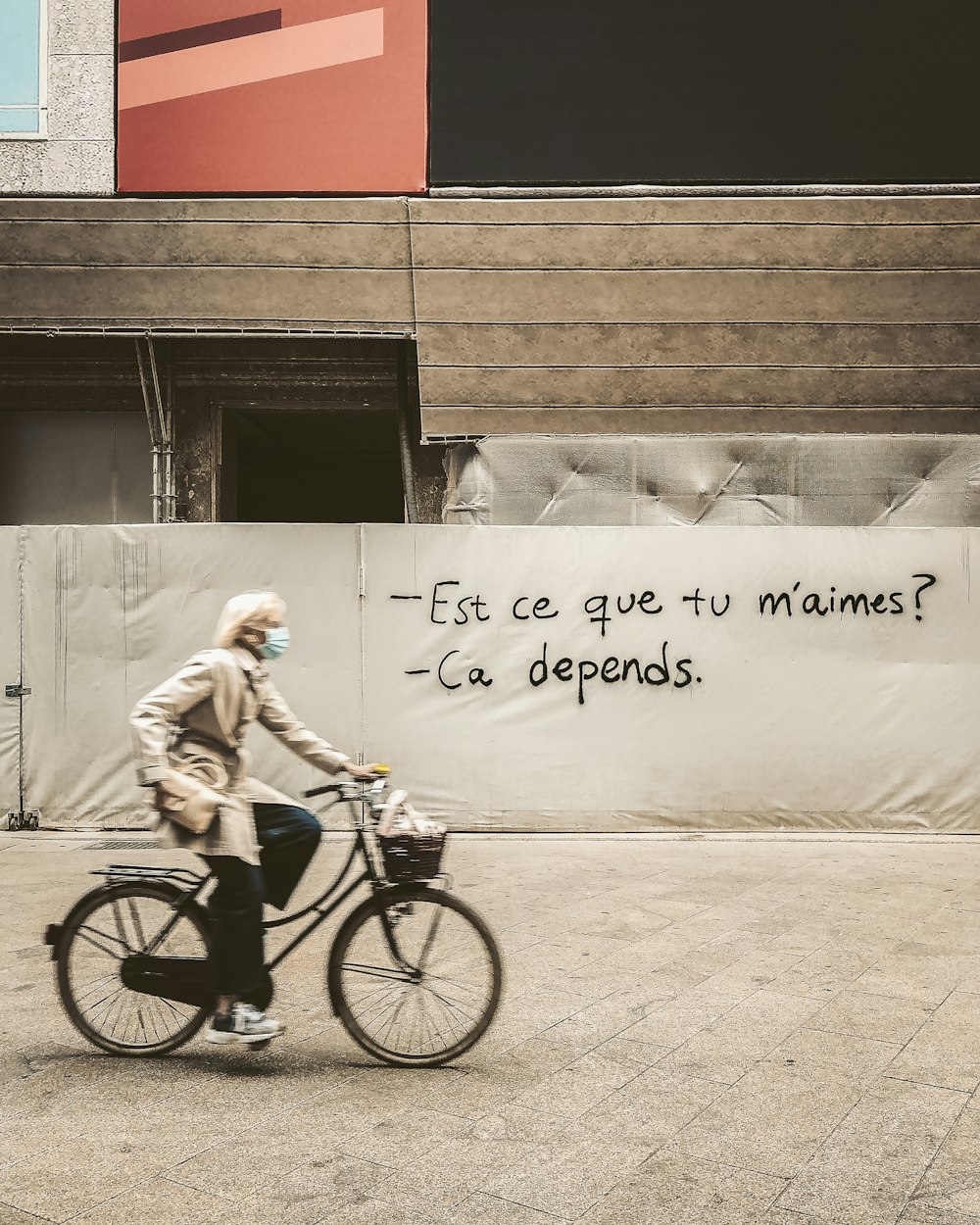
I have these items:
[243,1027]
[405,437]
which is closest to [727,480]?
[405,437]

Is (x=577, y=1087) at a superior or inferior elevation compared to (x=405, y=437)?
inferior

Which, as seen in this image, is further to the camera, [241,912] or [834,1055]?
[834,1055]

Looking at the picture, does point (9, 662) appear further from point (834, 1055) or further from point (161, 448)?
point (834, 1055)

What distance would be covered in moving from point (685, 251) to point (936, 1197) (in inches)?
314

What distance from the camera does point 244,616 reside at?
4.31m

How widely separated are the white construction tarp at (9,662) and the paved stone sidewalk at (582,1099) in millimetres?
2927

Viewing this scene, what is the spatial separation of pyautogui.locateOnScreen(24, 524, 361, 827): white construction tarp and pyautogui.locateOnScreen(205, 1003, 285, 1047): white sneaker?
16.3 feet

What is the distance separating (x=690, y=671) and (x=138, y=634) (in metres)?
4.51

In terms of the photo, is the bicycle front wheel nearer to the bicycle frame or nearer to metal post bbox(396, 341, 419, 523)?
the bicycle frame

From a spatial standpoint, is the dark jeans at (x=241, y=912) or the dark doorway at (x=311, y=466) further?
the dark doorway at (x=311, y=466)

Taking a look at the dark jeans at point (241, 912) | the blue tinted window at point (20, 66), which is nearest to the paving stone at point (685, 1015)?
the dark jeans at point (241, 912)

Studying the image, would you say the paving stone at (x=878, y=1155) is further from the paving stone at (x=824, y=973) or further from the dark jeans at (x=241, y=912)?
the dark jeans at (x=241, y=912)

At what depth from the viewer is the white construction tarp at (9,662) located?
9203 millimetres

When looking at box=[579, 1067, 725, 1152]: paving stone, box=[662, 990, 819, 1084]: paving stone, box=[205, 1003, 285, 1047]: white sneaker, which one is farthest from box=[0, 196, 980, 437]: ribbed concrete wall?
box=[579, 1067, 725, 1152]: paving stone
